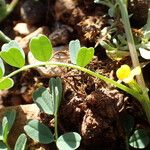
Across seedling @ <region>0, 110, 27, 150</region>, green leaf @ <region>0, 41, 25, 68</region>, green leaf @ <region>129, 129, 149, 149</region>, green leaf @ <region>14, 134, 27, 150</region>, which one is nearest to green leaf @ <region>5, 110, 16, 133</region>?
seedling @ <region>0, 110, 27, 150</region>

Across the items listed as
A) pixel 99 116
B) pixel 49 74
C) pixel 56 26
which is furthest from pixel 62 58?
Answer: pixel 99 116

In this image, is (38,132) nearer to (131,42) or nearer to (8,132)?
(8,132)

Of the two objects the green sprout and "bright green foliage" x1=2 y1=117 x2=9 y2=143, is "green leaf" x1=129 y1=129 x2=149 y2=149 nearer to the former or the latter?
the green sprout

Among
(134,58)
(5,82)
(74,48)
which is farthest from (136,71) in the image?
(5,82)

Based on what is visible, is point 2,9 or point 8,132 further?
point 2,9

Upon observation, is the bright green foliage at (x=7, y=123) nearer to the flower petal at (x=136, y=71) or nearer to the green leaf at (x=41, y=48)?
the green leaf at (x=41, y=48)

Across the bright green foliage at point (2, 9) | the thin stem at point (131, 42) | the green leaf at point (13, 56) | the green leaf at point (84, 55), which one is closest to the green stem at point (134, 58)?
the thin stem at point (131, 42)
